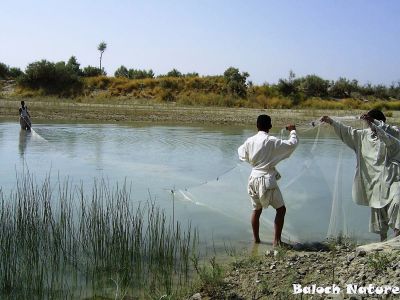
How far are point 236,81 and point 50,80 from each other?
50.9ft

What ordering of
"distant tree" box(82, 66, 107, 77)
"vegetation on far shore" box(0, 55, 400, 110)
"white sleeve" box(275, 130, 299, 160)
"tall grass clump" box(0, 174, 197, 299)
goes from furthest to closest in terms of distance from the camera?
"distant tree" box(82, 66, 107, 77)
"vegetation on far shore" box(0, 55, 400, 110)
"white sleeve" box(275, 130, 299, 160)
"tall grass clump" box(0, 174, 197, 299)

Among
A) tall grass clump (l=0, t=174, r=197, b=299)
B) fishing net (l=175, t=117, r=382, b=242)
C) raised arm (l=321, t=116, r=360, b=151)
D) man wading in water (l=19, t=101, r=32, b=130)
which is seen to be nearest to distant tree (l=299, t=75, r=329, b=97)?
man wading in water (l=19, t=101, r=32, b=130)

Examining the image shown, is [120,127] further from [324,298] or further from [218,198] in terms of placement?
[324,298]

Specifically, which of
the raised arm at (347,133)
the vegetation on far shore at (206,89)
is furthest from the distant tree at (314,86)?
the raised arm at (347,133)

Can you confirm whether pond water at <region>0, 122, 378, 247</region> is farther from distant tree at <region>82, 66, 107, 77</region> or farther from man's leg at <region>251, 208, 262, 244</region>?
distant tree at <region>82, 66, 107, 77</region>

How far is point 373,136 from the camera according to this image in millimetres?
5078

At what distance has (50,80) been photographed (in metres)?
42.1

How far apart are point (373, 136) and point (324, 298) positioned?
2.23 m

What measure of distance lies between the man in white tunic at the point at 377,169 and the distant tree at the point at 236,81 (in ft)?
117

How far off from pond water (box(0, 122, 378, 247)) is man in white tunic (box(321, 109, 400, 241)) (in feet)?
0.93

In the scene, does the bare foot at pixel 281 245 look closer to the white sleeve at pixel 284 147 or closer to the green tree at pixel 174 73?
the white sleeve at pixel 284 147

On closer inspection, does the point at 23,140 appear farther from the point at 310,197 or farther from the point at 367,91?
the point at 367,91

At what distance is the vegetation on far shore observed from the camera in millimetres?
39094

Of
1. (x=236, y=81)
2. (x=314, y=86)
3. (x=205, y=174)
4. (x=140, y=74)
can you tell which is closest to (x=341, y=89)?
(x=314, y=86)
